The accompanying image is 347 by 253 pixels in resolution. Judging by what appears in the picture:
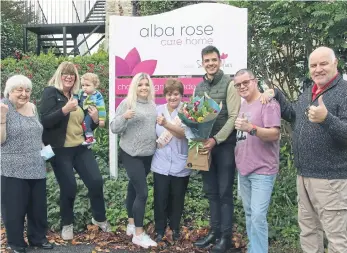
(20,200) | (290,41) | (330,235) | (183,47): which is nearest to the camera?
(330,235)

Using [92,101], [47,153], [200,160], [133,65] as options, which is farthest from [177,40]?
[47,153]

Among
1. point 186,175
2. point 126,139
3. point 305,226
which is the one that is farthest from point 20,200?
point 305,226

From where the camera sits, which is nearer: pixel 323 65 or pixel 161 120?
pixel 323 65

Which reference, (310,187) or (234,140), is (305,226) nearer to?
(310,187)

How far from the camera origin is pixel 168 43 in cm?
639

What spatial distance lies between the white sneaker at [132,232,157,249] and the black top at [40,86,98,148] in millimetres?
1390

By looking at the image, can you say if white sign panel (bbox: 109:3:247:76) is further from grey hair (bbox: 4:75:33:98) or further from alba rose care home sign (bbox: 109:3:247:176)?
grey hair (bbox: 4:75:33:98)

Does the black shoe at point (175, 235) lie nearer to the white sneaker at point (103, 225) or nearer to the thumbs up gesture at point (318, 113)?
the white sneaker at point (103, 225)

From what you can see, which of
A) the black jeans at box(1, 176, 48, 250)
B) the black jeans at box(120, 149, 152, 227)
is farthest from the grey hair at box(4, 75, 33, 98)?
the black jeans at box(120, 149, 152, 227)

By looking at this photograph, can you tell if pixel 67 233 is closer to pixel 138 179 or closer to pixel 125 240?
pixel 125 240

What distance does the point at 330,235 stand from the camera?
12.4ft

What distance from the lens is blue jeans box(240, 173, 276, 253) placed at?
4285 millimetres

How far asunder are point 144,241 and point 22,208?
141cm

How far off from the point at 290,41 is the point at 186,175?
120 inches
